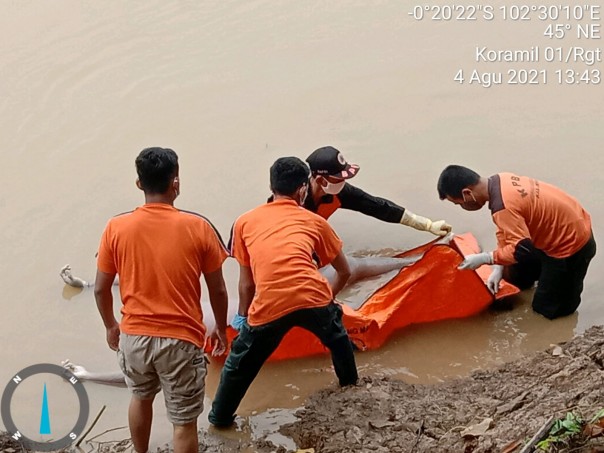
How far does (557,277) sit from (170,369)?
8.27ft

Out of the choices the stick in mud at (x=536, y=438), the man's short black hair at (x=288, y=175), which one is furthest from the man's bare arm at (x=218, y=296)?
the stick in mud at (x=536, y=438)

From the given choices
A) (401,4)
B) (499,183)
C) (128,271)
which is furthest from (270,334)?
(401,4)

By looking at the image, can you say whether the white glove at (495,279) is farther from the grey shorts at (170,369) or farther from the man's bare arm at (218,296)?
the grey shorts at (170,369)

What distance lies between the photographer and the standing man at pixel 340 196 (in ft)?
15.7

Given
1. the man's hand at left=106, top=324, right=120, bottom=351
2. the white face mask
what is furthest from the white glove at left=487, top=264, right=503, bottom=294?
the man's hand at left=106, top=324, right=120, bottom=351

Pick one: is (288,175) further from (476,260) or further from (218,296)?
(476,260)

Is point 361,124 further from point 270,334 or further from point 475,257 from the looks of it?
point 270,334

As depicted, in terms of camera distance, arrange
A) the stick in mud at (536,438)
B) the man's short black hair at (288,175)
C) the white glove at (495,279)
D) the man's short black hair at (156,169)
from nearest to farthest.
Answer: the stick in mud at (536,438)
the man's short black hair at (156,169)
the man's short black hair at (288,175)
the white glove at (495,279)

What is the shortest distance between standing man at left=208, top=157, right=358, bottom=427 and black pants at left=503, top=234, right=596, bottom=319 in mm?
1389

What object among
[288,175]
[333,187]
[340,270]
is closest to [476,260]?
[333,187]

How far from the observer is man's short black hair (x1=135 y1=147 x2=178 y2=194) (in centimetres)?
341

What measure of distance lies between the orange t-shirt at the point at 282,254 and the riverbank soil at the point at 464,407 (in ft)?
2.12

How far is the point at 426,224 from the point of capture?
5434 millimetres

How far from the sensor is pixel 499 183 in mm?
4531
